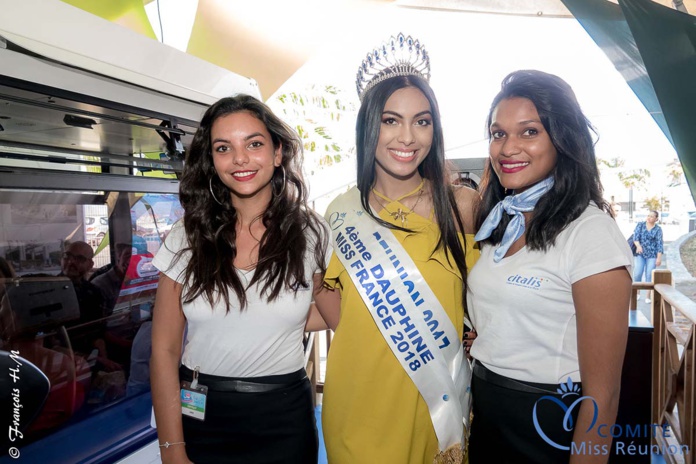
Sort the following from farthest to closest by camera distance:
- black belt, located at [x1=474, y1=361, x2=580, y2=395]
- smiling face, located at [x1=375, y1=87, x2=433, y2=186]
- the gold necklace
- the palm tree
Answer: the palm tree < the gold necklace < smiling face, located at [x1=375, y1=87, x2=433, y2=186] < black belt, located at [x1=474, y1=361, x2=580, y2=395]

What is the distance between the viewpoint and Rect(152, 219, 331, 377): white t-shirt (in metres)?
1.47

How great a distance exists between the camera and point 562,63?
201 inches

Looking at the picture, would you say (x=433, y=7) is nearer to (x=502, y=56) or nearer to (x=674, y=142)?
(x=502, y=56)

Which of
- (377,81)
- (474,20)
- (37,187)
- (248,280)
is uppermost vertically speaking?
(474,20)

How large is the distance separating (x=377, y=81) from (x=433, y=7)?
7.77 ft

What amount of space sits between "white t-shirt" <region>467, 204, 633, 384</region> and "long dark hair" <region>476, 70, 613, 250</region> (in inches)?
1.5

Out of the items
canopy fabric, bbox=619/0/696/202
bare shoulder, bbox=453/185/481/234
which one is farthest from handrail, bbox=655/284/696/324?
bare shoulder, bbox=453/185/481/234

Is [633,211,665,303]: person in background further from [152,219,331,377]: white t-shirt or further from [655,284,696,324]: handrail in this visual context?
[152,219,331,377]: white t-shirt

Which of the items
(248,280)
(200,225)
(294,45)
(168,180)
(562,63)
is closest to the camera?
(248,280)

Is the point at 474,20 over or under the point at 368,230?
over

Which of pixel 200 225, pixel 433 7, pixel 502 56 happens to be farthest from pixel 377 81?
pixel 502 56

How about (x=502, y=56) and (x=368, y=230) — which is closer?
(x=368, y=230)

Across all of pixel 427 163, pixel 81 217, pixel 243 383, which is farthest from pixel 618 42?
pixel 81 217

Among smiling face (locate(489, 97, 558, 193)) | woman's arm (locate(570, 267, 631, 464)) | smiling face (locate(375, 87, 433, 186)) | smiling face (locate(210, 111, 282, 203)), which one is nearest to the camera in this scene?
woman's arm (locate(570, 267, 631, 464))
